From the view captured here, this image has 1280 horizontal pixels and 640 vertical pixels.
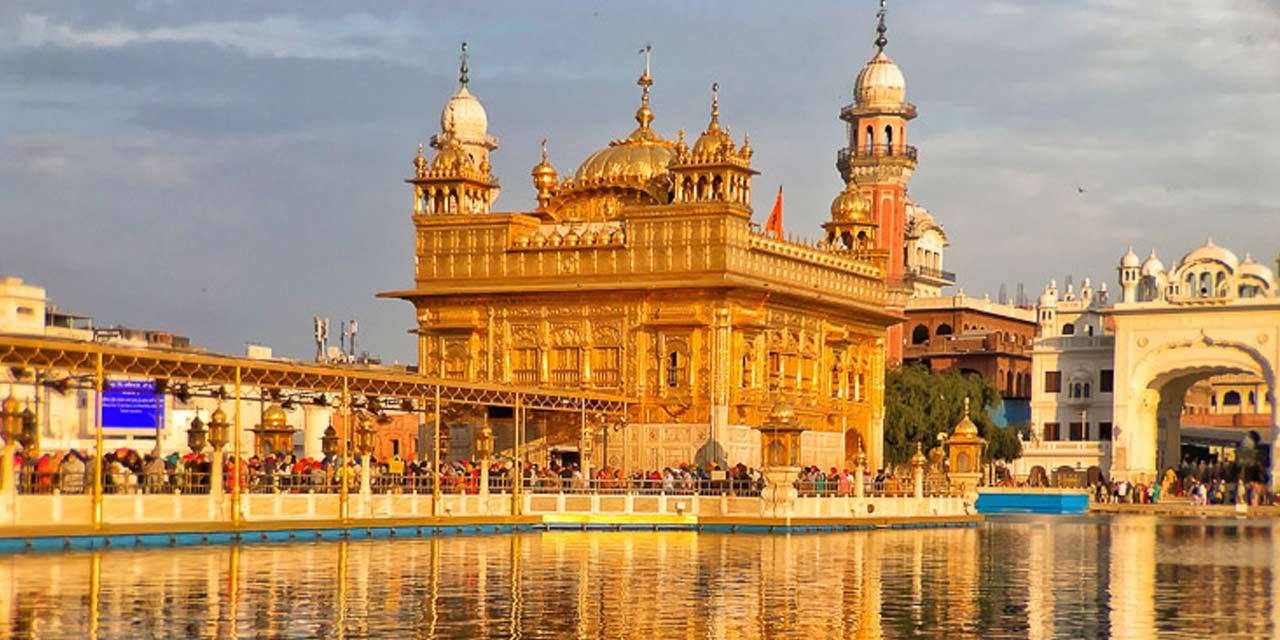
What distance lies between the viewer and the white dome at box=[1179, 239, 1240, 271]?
224 feet

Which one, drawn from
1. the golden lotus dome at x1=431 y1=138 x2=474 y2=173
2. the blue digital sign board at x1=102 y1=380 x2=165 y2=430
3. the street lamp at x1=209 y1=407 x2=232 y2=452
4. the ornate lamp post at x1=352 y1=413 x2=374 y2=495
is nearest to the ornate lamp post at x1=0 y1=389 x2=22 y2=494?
the street lamp at x1=209 y1=407 x2=232 y2=452

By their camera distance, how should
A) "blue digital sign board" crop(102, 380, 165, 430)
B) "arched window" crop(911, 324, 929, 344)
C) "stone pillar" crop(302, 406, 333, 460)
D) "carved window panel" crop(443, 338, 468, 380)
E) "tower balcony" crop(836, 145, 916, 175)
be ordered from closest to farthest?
"carved window panel" crop(443, 338, 468, 380) < "blue digital sign board" crop(102, 380, 165, 430) < "stone pillar" crop(302, 406, 333, 460) < "tower balcony" crop(836, 145, 916, 175) < "arched window" crop(911, 324, 929, 344)

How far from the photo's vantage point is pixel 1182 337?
224 feet

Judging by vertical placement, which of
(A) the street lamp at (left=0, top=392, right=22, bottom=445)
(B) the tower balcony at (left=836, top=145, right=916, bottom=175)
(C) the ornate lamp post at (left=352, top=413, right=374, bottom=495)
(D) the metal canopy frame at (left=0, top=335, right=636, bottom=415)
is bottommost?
(C) the ornate lamp post at (left=352, top=413, right=374, bottom=495)

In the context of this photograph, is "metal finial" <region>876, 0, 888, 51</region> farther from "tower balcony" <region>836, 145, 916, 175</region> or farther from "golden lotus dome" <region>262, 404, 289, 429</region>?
"golden lotus dome" <region>262, 404, 289, 429</region>

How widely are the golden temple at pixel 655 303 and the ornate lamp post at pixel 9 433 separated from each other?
49.9 feet

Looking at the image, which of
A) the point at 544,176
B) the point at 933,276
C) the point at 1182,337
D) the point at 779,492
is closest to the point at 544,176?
the point at 544,176

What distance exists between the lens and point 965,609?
1811 cm

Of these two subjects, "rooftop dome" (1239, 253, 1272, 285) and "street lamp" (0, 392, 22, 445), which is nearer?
"street lamp" (0, 392, 22, 445)

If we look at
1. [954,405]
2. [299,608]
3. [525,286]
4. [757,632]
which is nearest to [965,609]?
[757,632]

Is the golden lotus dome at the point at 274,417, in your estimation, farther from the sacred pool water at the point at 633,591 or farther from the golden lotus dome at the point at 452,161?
the sacred pool water at the point at 633,591

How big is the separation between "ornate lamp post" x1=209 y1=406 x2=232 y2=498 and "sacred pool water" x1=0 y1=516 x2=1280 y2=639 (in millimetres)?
2157

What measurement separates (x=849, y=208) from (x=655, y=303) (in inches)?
398

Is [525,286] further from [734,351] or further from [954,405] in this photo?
[954,405]
